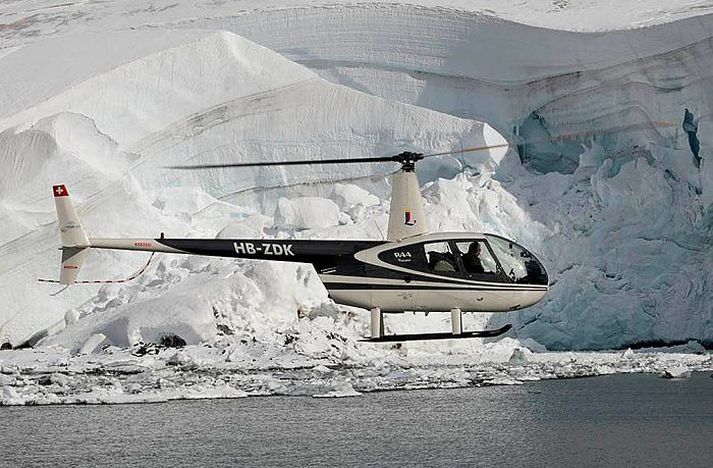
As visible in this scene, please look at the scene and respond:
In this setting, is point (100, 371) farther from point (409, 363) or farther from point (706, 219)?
point (706, 219)

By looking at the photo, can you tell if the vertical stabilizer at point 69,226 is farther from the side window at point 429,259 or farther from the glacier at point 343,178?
the side window at point 429,259

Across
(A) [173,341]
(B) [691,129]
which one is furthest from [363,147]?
(A) [173,341]

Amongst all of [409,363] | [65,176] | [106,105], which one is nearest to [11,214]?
[65,176]

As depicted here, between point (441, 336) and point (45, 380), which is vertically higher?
point (441, 336)

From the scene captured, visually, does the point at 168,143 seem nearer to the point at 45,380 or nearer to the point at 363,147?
the point at 363,147

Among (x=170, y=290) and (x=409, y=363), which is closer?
(x=409, y=363)

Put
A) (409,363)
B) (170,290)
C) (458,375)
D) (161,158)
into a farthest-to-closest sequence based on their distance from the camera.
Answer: (161,158) → (170,290) → (409,363) → (458,375)
